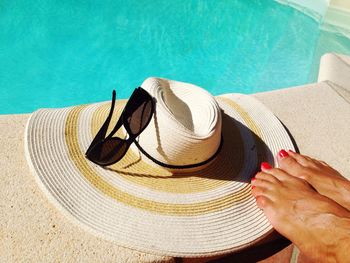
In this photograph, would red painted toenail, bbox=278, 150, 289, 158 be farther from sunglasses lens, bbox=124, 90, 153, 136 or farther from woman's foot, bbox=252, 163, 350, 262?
sunglasses lens, bbox=124, 90, 153, 136

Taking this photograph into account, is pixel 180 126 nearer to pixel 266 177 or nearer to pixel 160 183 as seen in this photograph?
pixel 160 183

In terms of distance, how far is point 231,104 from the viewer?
2.22 m

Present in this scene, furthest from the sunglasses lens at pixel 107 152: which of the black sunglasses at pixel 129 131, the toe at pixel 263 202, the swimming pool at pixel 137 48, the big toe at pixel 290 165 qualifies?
the swimming pool at pixel 137 48

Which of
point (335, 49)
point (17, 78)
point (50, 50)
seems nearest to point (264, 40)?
point (335, 49)

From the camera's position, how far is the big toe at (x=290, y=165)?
180 centimetres

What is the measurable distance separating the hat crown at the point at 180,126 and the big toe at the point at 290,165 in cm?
38

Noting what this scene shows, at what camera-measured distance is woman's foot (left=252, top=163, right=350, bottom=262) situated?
1421 millimetres

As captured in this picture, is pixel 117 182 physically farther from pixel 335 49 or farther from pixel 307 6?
pixel 307 6

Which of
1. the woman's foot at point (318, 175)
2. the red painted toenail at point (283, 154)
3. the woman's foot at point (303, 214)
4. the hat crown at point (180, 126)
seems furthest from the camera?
the red painted toenail at point (283, 154)

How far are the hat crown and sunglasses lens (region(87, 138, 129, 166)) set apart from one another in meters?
0.10

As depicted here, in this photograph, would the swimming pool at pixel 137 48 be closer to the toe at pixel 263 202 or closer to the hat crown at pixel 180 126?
the hat crown at pixel 180 126

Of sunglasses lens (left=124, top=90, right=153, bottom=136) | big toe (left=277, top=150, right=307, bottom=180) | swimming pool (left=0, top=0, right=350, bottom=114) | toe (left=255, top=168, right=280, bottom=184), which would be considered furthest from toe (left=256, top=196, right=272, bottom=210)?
swimming pool (left=0, top=0, right=350, bottom=114)

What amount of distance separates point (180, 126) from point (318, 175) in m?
0.76

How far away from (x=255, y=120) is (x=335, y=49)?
3263 mm
